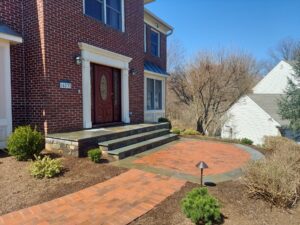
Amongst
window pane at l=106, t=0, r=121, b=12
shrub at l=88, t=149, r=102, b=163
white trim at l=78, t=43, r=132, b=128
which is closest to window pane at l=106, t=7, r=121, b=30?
window pane at l=106, t=0, r=121, b=12

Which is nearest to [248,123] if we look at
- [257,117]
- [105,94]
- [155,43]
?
[257,117]

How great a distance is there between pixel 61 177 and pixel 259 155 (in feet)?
19.2

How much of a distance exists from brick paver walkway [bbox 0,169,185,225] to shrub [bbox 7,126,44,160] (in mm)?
2227

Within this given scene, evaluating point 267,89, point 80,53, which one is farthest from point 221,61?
point 80,53

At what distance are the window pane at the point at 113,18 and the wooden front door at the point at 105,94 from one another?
1.79 m

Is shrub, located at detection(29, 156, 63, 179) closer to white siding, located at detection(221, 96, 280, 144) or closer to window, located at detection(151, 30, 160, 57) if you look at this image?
window, located at detection(151, 30, 160, 57)

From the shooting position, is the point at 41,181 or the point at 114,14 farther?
the point at 114,14

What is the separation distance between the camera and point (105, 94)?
8750mm

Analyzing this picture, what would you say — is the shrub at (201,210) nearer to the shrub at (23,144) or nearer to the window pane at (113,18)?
the shrub at (23,144)

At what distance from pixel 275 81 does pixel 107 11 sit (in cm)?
2074

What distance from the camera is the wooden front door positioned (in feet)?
27.1

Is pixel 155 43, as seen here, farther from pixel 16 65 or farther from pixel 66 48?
pixel 16 65

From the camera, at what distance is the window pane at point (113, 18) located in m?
8.73

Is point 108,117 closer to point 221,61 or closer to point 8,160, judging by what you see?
point 8,160
